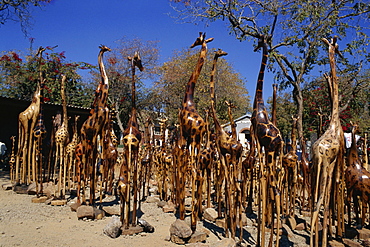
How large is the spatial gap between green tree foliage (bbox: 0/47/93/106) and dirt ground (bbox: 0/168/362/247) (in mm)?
11593

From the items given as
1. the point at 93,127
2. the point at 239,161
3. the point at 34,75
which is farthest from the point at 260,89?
the point at 34,75

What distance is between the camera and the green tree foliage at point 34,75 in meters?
17.2

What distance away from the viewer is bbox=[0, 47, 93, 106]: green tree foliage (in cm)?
1720

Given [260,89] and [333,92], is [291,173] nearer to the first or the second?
[333,92]

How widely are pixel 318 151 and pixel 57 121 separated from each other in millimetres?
11074

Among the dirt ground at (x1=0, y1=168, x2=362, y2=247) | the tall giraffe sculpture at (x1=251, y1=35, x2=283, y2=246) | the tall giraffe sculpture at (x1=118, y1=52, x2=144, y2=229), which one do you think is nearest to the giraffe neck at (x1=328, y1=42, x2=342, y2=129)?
the tall giraffe sculpture at (x1=251, y1=35, x2=283, y2=246)

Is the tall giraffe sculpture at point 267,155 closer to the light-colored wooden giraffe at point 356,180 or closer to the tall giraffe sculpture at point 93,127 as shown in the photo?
the light-colored wooden giraffe at point 356,180

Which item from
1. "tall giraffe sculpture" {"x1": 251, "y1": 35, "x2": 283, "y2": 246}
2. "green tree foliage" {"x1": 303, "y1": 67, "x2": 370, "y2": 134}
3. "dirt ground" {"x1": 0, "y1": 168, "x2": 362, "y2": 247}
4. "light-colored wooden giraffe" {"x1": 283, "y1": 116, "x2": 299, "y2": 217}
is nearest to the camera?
"tall giraffe sculpture" {"x1": 251, "y1": 35, "x2": 283, "y2": 246}

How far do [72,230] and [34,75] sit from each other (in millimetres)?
14947

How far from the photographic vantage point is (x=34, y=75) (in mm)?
17453

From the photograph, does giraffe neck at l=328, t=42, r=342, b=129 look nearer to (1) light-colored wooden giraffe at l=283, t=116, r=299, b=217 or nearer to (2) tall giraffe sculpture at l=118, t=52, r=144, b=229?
(1) light-colored wooden giraffe at l=283, t=116, r=299, b=217

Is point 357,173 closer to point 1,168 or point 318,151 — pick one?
point 318,151

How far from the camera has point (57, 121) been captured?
12117 mm

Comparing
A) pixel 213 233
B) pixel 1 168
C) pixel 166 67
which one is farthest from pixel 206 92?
pixel 213 233
